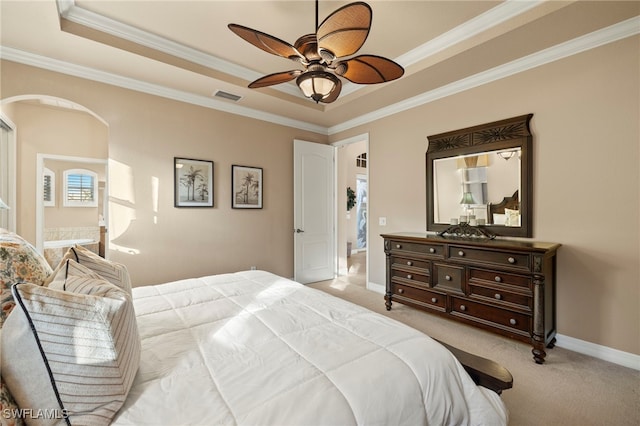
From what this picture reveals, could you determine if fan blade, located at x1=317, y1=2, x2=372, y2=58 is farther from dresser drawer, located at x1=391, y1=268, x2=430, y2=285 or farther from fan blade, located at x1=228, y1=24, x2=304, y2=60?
dresser drawer, located at x1=391, y1=268, x2=430, y2=285

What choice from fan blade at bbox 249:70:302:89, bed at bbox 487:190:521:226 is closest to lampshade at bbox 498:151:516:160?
bed at bbox 487:190:521:226

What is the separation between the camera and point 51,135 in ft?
13.0

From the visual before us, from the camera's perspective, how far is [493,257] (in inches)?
99.0

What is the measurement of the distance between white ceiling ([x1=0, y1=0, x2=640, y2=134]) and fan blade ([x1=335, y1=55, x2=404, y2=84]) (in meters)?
0.69

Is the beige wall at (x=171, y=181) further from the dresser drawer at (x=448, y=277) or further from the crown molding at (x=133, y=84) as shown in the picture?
the dresser drawer at (x=448, y=277)

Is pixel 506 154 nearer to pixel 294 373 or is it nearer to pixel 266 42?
pixel 266 42

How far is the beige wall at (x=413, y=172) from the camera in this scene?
2.26 m

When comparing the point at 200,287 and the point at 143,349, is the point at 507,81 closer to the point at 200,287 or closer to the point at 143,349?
the point at 200,287

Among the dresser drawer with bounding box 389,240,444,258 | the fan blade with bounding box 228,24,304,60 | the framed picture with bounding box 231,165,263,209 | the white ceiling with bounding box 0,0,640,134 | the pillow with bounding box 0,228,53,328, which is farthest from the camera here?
the framed picture with bounding box 231,165,263,209

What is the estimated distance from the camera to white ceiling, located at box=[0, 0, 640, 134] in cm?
217

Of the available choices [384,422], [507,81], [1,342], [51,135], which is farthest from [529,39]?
[51,135]

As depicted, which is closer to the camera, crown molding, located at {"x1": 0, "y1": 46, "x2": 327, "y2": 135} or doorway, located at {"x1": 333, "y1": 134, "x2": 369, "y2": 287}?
crown molding, located at {"x1": 0, "y1": 46, "x2": 327, "y2": 135}

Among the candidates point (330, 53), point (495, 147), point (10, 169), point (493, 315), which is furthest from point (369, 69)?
point (10, 169)

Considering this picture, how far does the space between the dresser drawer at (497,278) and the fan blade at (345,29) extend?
2222 millimetres
